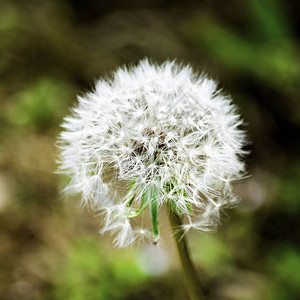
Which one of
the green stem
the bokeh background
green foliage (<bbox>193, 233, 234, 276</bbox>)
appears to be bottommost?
the green stem

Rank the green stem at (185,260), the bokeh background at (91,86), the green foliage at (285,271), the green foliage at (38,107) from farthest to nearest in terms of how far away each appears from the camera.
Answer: the green foliage at (38,107), the bokeh background at (91,86), the green foliage at (285,271), the green stem at (185,260)

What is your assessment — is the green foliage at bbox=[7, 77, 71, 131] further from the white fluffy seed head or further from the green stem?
the green stem

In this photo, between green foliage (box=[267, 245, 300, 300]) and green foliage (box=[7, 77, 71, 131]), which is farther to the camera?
green foliage (box=[7, 77, 71, 131])

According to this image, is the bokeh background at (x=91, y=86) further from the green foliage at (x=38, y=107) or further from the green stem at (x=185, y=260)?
the green stem at (x=185, y=260)

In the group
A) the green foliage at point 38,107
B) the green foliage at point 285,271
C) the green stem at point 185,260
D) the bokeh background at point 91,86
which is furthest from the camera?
the green foliage at point 38,107

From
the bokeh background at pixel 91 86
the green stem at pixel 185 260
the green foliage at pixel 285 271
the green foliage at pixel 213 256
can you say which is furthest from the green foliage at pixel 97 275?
the green stem at pixel 185 260

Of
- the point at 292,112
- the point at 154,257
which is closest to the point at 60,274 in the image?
the point at 154,257

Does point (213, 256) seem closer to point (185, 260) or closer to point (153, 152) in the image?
point (185, 260)

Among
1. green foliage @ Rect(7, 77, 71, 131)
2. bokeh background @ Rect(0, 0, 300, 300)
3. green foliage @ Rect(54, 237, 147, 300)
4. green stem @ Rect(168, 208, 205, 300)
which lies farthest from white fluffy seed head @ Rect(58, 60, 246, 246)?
green foliage @ Rect(7, 77, 71, 131)

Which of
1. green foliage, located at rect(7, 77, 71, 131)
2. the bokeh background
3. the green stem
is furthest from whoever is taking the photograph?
green foliage, located at rect(7, 77, 71, 131)
